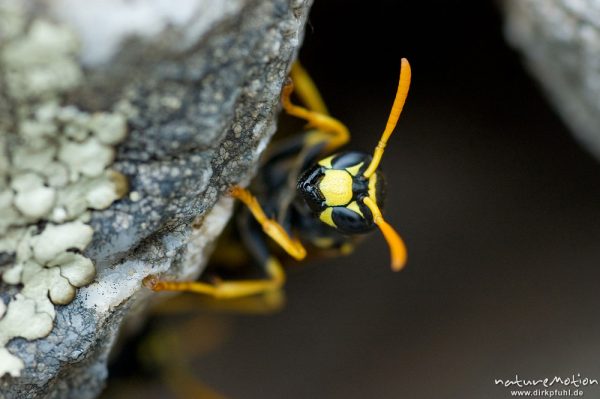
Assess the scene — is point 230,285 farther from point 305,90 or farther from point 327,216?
point 305,90

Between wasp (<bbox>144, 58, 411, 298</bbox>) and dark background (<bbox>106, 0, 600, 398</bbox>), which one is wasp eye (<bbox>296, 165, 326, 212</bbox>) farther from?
dark background (<bbox>106, 0, 600, 398</bbox>)

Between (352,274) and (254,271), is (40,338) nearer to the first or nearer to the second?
(254,271)

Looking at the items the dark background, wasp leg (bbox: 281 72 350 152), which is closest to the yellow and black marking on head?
wasp leg (bbox: 281 72 350 152)

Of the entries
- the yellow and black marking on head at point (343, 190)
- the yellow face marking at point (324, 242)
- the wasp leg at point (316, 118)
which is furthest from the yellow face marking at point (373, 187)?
the yellow face marking at point (324, 242)

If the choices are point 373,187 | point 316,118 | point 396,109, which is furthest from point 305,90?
point 396,109

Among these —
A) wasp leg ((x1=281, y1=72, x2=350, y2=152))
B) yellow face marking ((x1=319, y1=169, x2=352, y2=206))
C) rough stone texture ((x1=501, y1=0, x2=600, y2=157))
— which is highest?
rough stone texture ((x1=501, y1=0, x2=600, y2=157))

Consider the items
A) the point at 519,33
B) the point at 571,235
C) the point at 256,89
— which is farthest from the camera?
the point at 571,235

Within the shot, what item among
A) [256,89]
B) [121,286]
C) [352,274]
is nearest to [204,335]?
[352,274]
